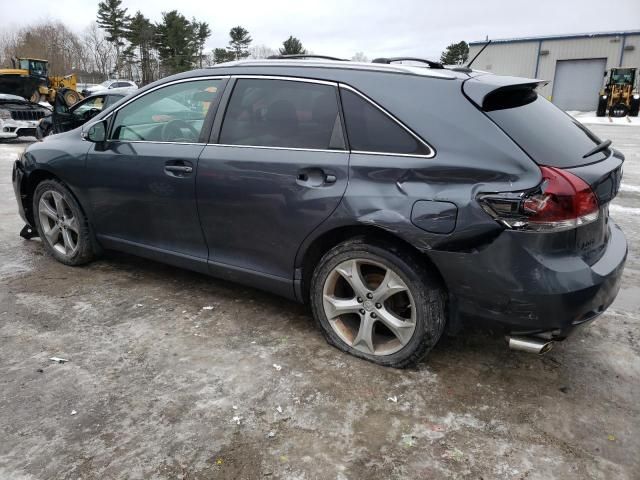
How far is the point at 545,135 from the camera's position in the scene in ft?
8.34

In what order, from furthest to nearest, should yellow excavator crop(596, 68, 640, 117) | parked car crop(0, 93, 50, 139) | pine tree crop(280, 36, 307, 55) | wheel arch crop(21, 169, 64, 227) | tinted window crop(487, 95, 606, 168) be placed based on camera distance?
1. pine tree crop(280, 36, 307, 55)
2. yellow excavator crop(596, 68, 640, 117)
3. parked car crop(0, 93, 50, 139)
4. wheel arch crop(21, 169, 64, 227)
5. tinted window crop(487, 95, 606, 168)

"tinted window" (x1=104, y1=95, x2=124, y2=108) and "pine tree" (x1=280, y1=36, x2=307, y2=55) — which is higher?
"pine tree" (x1=280, y1=36, x2=307, y2=55)

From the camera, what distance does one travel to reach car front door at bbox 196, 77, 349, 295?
9.36 ft

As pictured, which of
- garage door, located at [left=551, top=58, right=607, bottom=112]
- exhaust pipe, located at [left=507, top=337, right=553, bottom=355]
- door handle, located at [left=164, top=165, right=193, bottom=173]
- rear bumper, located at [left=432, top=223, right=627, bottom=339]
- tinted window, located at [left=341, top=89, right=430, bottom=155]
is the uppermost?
garage door, located at [left=551, top=58, right=607, bottom=112]

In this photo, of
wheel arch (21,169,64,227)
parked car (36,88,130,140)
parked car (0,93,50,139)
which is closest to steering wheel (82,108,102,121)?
parked car (36,88,130,140)

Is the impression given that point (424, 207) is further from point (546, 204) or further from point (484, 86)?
point (484, 86)

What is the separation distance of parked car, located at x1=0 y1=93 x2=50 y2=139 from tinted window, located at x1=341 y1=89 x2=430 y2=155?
12.8 meters

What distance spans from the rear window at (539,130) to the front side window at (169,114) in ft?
5.91

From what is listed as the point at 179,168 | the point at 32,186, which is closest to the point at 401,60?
the point at 179,168

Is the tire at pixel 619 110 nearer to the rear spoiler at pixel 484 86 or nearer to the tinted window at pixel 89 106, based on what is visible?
the tinted window at pixel 89 106

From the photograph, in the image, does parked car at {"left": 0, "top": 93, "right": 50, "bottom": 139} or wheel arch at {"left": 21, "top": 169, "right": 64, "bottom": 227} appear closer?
wheel arch at {"left": 21, "top": 169, "right": 64, "bottom": 227}

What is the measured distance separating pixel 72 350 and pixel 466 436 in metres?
2.28

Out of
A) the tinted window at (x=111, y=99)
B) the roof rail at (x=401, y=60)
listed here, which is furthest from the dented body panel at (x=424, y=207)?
the tinted window at (x=111, y=99)

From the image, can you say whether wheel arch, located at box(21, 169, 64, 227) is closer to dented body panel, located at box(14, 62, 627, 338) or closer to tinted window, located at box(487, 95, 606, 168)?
dented body panel, located at box(14, 62, 627, 338)
